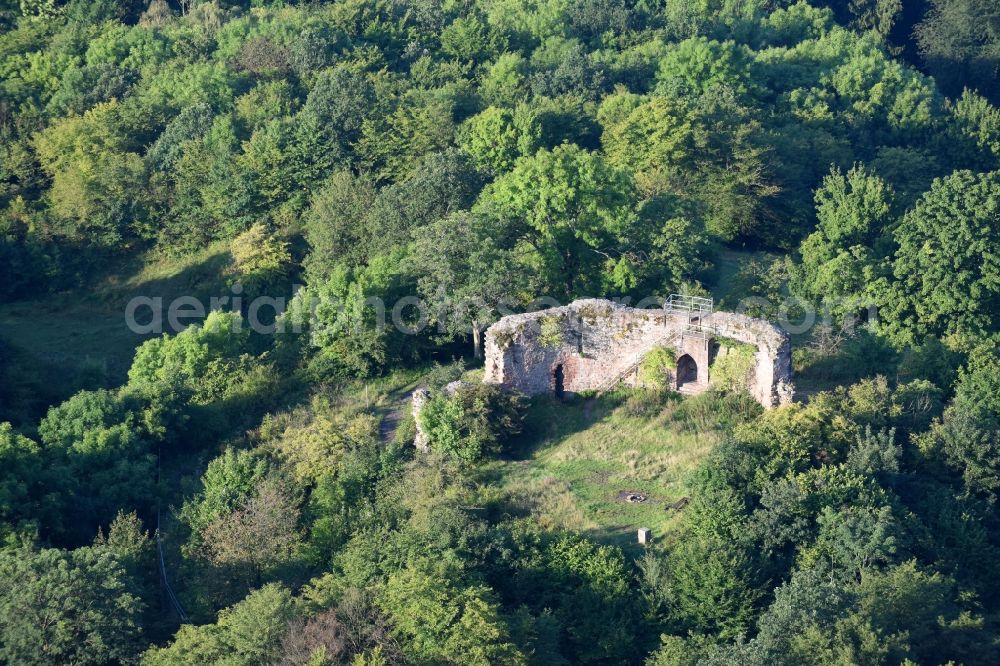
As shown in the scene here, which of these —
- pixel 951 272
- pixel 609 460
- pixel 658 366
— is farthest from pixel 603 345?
pixel 951 272

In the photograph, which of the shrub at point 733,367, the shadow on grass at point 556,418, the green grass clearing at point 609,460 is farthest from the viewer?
the shadow on grass at point 556,418

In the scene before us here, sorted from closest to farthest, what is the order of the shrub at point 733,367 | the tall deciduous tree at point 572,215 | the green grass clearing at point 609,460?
the green grass clearing at point 609,460 → the shrub at point 733,367 → the tall deciduous tree at point 572,215

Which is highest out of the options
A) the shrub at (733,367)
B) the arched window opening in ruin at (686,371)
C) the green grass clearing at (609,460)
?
the shrub at (733,367)

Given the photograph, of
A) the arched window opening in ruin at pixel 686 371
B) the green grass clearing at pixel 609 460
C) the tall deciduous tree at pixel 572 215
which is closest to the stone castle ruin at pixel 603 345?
the arched window opening in ruin at pixel 686 371

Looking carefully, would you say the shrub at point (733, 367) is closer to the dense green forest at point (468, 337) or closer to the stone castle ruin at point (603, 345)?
the stone castle ruin at point (603, 345)

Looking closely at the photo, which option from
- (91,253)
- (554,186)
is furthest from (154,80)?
(554,186)

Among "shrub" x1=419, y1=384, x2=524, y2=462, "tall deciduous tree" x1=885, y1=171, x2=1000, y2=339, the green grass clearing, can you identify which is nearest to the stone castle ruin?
the green grass clearing
